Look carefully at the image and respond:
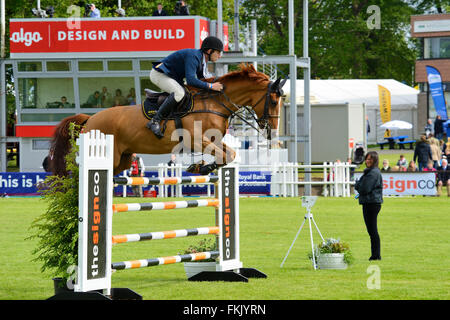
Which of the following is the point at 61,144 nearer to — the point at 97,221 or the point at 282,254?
the point at 282,254

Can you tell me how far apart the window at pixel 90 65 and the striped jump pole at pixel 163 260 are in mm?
20764

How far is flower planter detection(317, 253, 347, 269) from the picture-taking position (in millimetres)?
11453

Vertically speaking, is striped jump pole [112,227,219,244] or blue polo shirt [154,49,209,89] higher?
blue polo shirt [154,49,209,89]

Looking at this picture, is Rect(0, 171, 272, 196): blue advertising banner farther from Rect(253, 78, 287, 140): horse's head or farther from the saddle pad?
Rect(253, 78, 287, 140): horse's head

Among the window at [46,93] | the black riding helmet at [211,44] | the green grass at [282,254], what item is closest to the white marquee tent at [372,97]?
the window at [46,93]

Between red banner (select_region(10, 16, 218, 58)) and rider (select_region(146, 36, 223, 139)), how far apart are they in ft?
61.2

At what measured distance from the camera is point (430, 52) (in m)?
50.3

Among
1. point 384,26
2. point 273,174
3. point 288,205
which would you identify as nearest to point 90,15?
point 273,174

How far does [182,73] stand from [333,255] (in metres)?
3.01

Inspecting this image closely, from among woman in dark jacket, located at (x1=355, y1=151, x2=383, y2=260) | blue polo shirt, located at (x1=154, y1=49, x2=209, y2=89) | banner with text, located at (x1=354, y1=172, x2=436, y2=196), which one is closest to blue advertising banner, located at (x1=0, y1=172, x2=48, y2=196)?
banner with text, located at (x1=354, y1=172, x2=436, y2=196)

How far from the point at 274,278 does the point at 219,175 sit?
138 centimetres

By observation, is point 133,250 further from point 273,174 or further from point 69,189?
point 273,174

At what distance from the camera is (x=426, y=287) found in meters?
9.70

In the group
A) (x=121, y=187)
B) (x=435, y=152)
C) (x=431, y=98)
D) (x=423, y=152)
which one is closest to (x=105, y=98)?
(x=121, y=187)
